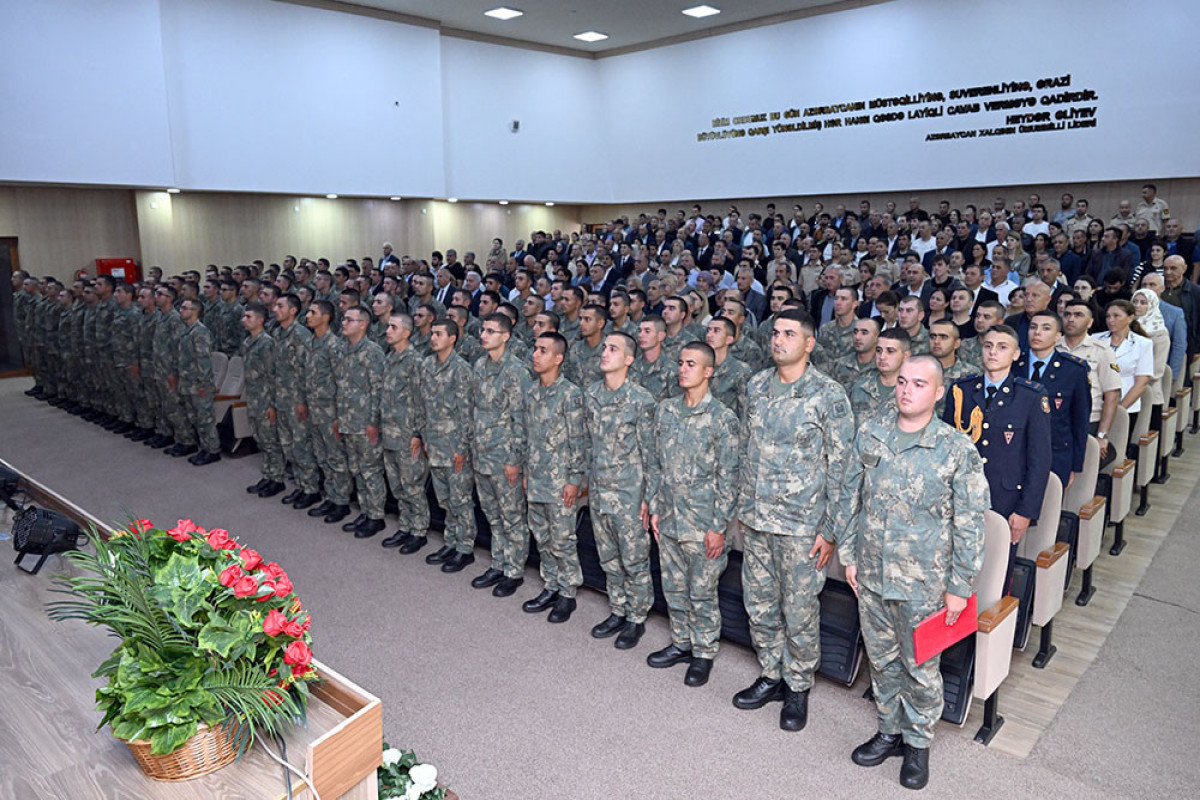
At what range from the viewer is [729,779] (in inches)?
117

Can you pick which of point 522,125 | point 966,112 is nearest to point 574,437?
point 966,112

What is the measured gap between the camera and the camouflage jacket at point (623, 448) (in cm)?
391

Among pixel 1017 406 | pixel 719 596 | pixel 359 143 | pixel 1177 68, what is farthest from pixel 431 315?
pixel 1177 68

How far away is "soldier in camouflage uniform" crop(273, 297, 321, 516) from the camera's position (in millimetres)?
6094

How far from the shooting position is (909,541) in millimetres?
2889

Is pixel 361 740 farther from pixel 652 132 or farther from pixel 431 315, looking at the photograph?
pixel 652 132

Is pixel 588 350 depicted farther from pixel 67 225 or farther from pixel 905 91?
pixel 67 225

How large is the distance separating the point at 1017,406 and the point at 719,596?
5.20ft

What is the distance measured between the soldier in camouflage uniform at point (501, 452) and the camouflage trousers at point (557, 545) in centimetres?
20

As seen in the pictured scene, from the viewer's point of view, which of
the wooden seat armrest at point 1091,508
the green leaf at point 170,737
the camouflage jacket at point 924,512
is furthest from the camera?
the wooden seat armrest at point 1091,508

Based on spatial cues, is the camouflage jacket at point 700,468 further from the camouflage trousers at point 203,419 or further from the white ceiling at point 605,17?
the white ceiling at point 605,17

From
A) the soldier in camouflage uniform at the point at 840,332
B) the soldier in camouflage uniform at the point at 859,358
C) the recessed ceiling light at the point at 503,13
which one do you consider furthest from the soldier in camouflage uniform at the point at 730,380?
the recessed ceiling light at the point at 503,13

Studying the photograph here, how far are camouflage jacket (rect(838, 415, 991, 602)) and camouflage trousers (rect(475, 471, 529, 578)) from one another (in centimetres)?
217

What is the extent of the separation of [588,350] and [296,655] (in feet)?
14.7
